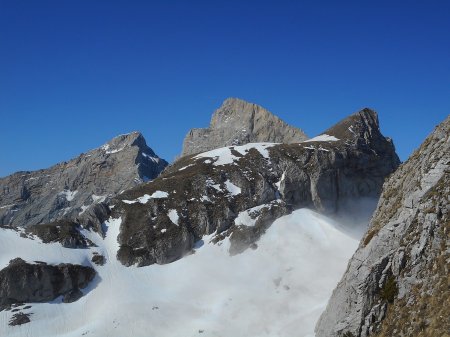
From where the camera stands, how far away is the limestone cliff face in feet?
115

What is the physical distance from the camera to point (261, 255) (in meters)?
110

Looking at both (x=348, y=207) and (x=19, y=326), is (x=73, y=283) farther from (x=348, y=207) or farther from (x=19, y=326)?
(x=348, y=207)

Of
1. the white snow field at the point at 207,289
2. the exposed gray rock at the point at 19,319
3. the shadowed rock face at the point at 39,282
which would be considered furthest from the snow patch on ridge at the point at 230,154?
the exposed gray rock at the point at 19,319

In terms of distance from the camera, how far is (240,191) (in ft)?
424

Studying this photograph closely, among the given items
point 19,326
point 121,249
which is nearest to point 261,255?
point 121,249

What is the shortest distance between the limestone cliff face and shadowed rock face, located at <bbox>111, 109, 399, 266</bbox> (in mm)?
68828

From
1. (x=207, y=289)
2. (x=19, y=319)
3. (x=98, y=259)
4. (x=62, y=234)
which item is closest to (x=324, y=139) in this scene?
(x=207, y=289)

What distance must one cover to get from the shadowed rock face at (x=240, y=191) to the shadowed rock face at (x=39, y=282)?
11.9 metres

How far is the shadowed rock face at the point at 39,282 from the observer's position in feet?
321

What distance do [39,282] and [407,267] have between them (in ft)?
264

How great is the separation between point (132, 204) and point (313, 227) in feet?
145

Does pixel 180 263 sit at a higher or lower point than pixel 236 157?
lower

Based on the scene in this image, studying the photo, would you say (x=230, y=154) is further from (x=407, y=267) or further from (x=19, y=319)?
(x=407, y=267)

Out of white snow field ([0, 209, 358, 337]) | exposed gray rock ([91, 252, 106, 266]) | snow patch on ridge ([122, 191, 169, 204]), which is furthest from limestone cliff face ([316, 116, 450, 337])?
snow patch on ridge ([122, 191, 169, 204])
